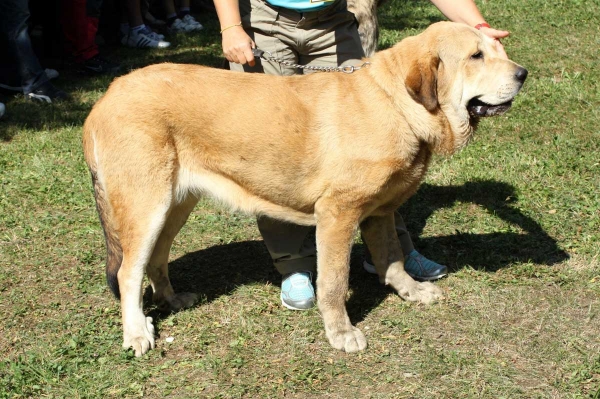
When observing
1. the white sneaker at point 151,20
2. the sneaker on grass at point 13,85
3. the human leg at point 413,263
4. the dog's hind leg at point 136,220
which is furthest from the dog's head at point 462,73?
the white sneaker at point 151,20

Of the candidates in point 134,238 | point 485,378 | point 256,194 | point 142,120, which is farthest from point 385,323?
point 142,120

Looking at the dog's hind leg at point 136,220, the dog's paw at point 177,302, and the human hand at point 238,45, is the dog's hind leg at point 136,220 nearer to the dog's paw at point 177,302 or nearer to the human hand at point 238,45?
the dog's paw at point 177,302

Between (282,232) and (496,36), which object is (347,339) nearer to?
(282,232)

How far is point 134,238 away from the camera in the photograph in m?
4.19

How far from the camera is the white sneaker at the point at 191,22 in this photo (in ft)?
41.4

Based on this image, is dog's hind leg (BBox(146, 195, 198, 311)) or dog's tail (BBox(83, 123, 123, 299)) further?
dog's hind leg (BBox(146, 195, 198, 311))

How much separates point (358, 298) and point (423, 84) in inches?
61.3

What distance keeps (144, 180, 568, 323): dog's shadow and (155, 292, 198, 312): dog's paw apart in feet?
0.21

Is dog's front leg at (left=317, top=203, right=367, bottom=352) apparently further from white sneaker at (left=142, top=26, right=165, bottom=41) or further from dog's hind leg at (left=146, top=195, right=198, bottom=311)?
white sneaker at (left=142, top=26, right=165, bottom=41)

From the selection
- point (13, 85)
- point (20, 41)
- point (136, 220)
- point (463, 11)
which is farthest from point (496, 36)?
point (13, 85)

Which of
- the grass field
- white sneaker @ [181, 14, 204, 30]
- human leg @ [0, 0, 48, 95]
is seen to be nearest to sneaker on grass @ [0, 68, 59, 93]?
human leg @ [0, 0, 48, 95]

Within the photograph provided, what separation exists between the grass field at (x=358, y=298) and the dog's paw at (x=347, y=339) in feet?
0.15

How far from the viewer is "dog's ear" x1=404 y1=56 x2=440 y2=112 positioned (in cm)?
407

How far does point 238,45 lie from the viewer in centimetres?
433
